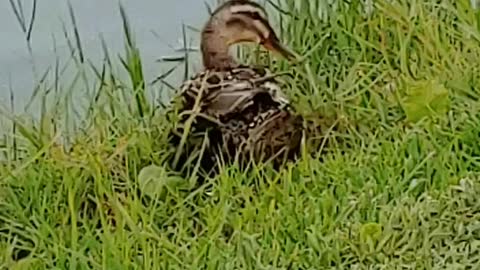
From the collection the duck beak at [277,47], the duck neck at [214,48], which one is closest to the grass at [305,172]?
the duck beak at [277,47]

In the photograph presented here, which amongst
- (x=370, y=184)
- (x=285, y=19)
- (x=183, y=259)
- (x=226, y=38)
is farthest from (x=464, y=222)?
(x=285, y=19)

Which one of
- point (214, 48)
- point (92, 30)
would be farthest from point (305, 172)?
point (92, 30)

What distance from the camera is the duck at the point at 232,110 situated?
320 cm

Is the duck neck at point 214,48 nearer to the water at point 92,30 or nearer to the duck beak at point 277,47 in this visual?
the duck beak at point 277,47

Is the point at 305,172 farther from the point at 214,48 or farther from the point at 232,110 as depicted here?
the point at 214,48

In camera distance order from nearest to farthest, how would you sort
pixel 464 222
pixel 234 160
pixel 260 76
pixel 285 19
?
pixel 464 222, pixel 234 160, pixel 260 76, pixel 285 19

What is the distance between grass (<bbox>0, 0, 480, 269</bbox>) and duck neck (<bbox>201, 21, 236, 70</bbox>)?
0.20 meters

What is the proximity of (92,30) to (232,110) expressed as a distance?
2.18 ft

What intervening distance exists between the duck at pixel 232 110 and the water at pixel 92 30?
32 cm

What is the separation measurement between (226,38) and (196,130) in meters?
0.31

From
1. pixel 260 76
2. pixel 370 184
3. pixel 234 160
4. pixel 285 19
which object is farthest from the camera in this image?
pixel 285 19

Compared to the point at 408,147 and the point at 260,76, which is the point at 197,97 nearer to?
the point at 260,76

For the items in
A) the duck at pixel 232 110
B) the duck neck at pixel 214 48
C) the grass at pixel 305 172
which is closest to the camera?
the grass at pixel 305 172

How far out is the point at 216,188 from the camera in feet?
9.91
